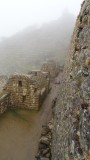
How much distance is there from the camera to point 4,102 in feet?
74.5

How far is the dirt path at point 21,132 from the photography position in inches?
680

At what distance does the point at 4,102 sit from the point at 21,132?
12.4ft

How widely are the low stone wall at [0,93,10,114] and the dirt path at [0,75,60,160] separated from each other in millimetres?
415

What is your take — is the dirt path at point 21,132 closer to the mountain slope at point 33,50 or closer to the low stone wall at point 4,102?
the low stone wall at point 4,102

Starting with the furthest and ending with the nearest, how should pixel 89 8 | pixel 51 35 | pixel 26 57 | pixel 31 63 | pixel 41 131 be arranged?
pixel 51 35, pixel 26 57, pixel 31 63, pixel 41 131, pixel 89 8

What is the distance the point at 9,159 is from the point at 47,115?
6.52m

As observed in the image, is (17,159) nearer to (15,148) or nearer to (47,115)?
(15,148)

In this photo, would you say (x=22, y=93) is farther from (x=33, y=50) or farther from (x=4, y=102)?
(x=33, y=50)

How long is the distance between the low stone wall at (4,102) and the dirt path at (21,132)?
1.36 ft

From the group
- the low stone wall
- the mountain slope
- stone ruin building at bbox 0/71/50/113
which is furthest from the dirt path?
the mountain slope

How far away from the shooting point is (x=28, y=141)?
18594 mm

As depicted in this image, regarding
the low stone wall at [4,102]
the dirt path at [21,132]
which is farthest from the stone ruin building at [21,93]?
the dirt path at [21,132]

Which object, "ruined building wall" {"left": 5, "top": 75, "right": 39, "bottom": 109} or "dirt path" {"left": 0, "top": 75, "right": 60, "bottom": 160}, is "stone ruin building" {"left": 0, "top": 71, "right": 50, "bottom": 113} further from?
"dirt path" {"left": 0, "top": 75, "right": 60, "bottom": 160}

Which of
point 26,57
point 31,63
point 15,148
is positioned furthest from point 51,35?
point 15,148
